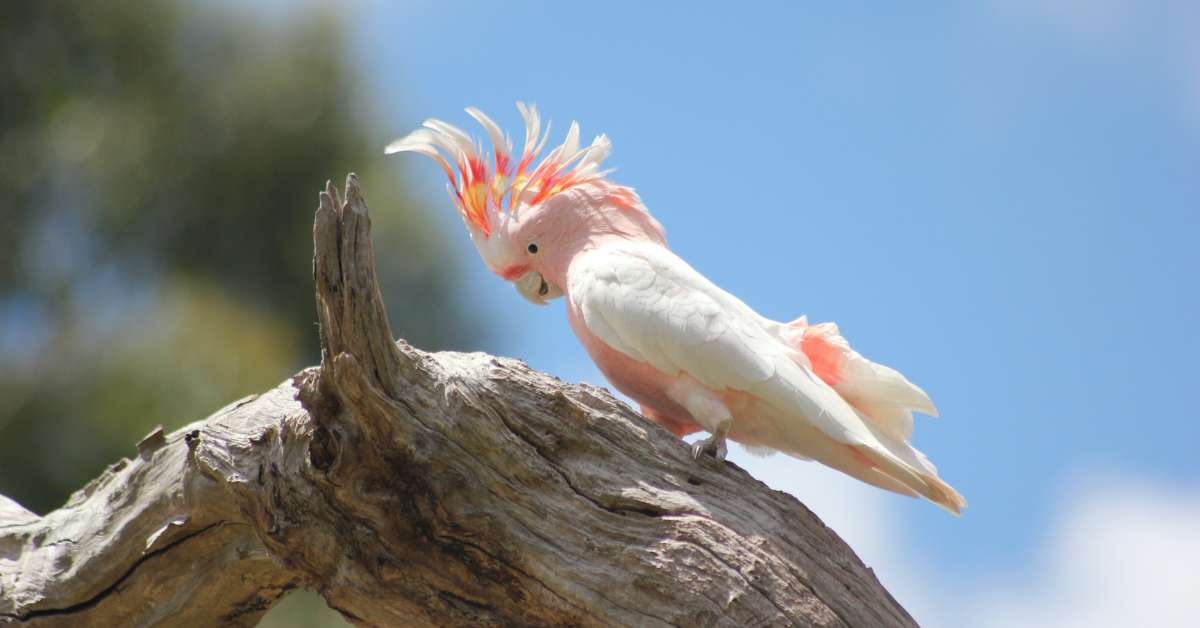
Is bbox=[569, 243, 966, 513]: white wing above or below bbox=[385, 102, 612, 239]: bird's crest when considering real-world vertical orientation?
Result: below

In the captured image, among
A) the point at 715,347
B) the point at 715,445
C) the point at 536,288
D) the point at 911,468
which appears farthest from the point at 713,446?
the point at 536,288

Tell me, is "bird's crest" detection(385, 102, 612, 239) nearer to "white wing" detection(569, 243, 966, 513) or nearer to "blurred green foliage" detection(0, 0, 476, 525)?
"white wing" detection(569, 243, 966, 513)

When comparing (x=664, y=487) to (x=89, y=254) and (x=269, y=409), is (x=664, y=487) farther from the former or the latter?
(x=89, y=254)

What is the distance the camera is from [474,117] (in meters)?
3.39

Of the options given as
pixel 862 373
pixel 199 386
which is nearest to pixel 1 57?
pixel 199 386

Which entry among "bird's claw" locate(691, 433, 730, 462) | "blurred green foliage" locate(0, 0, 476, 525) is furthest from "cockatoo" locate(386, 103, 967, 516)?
"blurred green foliage" locate(0, 0, 476, 525)

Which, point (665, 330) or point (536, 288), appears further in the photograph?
point (536, 288)

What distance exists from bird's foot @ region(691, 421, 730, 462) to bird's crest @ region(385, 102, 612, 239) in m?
1.16

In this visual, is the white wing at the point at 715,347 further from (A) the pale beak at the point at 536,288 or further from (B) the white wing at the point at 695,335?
(A) the pale beak at the point at 536,288

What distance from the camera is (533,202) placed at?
10.7ft

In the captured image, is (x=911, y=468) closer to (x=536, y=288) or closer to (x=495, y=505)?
(x=495, y=505)

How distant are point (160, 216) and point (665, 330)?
422 inches

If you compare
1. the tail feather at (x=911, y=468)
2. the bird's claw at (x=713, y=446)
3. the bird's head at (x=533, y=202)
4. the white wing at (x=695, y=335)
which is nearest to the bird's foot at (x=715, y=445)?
the bird's claw at (x=713, y=446)

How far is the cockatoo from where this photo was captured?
2717 millimetres
